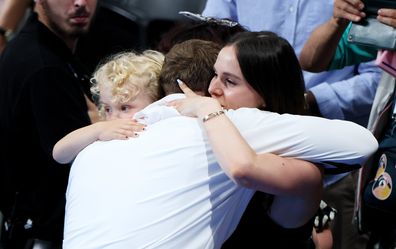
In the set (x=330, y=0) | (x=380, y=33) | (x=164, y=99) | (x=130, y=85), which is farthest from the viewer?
(x=330, y=0)

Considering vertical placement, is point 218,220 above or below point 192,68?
below

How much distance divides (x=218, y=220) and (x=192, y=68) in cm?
56

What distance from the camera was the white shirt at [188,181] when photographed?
2.43 metres

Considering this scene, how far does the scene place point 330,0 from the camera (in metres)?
3.85

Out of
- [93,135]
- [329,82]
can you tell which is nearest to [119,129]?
[93,135]

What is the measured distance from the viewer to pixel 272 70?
8.55ft

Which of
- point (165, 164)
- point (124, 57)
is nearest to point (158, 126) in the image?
point (165, 164)

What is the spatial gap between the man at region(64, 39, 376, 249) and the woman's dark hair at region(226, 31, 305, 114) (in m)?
0.15

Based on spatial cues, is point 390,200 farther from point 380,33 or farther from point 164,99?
point 164,99

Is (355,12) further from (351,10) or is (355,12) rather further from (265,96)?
(265,96)

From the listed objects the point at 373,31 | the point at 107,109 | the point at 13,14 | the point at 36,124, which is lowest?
the point at 36,124

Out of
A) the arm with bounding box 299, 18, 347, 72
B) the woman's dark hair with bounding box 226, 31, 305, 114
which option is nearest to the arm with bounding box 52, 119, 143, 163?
the woman's dark hair with bounding box 226, 31, 305, 114

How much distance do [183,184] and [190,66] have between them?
50cm

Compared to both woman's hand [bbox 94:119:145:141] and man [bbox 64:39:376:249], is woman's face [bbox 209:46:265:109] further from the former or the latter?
woman's hand [bbox 94:119:145:141]
